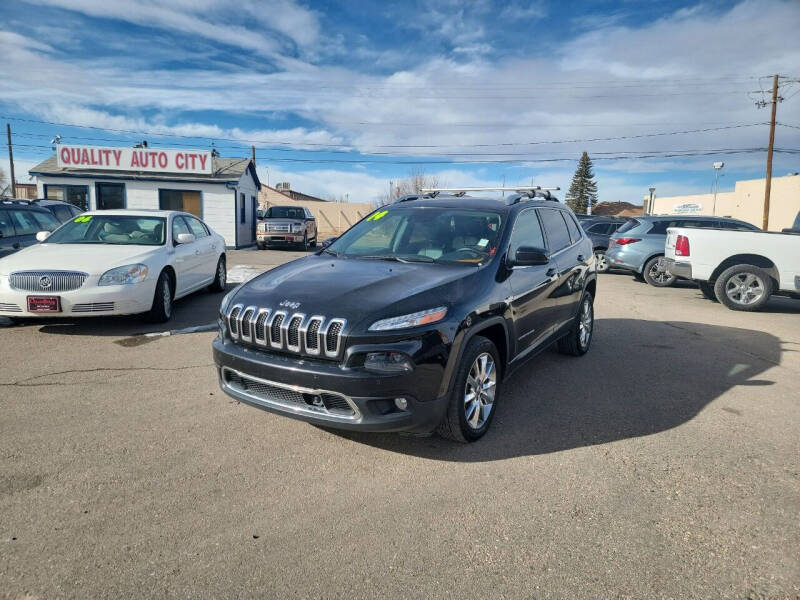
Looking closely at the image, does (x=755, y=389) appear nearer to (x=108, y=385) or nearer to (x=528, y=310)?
(x=528, y=310)

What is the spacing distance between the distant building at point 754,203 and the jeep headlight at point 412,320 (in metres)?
36.8

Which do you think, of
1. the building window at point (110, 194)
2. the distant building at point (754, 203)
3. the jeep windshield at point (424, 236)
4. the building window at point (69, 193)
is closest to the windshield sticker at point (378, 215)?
the jeep windshield at point (424, 236)

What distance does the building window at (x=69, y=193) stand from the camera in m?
22.6

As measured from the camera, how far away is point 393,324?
3072 mm

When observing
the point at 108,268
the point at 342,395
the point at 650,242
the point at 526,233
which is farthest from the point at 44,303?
the point at 650,242

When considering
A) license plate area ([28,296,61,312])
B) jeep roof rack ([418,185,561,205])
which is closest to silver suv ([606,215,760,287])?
jeep roof rack ([418,185,561,205])

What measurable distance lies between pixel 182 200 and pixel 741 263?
69.0ft

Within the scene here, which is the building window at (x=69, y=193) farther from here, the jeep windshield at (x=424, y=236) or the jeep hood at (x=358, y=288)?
the jeep hood at (x=358, y=288)

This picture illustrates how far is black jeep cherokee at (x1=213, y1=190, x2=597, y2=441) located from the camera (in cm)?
303

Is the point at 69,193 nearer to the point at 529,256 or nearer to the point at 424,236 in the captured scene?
the point at 424,236

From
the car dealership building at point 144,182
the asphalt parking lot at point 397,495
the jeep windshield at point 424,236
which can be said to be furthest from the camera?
the car dealership building at point 144,182

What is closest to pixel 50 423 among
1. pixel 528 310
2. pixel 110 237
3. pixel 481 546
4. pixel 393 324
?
pixel 393 324

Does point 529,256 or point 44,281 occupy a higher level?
point 529,256

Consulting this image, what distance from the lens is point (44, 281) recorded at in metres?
5.96
